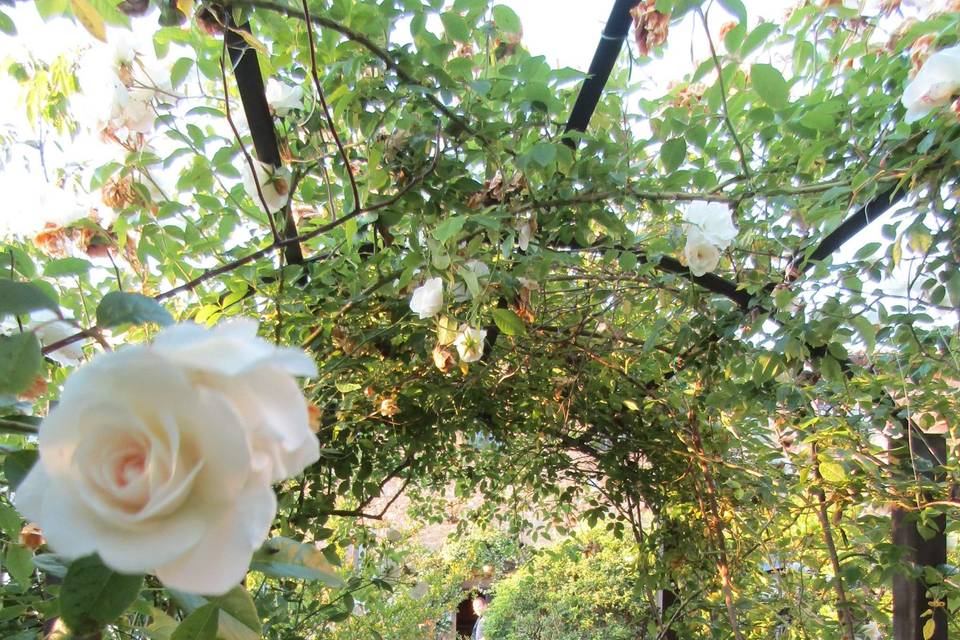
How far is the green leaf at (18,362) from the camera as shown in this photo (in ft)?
1.04

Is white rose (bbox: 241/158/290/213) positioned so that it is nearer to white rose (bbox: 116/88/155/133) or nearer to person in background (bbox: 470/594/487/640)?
white rose (bbox: 116/88/155/133)

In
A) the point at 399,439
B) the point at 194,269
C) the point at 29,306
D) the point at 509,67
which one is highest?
the point at 509,67

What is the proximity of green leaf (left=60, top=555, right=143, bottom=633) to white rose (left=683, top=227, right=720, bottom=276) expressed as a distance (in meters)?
0.85

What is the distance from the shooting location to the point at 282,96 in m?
0.80

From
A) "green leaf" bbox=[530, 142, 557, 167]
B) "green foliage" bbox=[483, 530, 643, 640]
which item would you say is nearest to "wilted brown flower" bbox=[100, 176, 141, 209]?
"green leaf" bbox=[530, 142, 557, 167]

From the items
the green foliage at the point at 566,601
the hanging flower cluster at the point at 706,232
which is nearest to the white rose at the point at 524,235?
the hanging flower cluster at the point at 706,232

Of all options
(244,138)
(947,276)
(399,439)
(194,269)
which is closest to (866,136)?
(947,276)

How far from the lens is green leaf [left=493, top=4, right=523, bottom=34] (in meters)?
0.82

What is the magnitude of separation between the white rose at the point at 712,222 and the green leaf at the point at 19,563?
3.04 feet

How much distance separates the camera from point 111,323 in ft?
1.11

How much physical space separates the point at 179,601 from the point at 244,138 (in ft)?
2.42

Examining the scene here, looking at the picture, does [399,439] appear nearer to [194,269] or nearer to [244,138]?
[194,269]

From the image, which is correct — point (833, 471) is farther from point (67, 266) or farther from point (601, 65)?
point (67, 266)

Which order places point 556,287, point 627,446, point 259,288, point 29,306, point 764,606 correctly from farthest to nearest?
point 627,446 → point 764,606 → point 556,287 → point 259,288 → point 29,306
